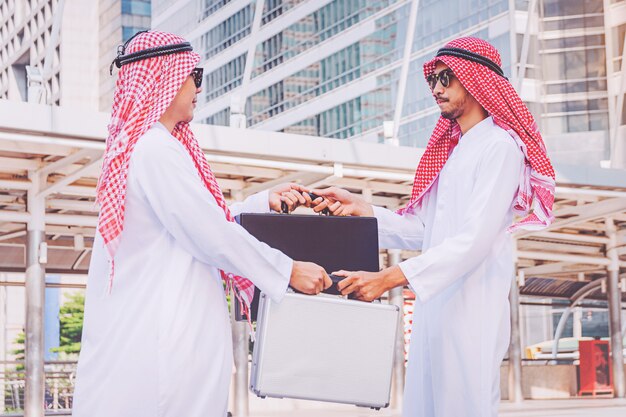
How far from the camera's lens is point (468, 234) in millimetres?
3326

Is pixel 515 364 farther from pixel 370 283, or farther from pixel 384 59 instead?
pixel 384 59

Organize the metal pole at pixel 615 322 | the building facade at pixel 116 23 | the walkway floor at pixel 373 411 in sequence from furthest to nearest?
the building facade at pixel 116 23 < the metal pole at pixel 615 322 < the walkway floor at pixel 373 411

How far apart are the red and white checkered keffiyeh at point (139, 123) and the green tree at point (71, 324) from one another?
178ft

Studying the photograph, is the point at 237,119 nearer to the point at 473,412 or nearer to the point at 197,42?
the point at 473,412

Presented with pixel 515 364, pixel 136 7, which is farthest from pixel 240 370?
pixel 136 7

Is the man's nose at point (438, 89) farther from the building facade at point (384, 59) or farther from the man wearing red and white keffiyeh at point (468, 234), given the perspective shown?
the building facade at point (384, 59)

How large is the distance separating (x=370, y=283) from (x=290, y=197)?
2.29 feet

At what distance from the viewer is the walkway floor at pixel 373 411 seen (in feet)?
48.1

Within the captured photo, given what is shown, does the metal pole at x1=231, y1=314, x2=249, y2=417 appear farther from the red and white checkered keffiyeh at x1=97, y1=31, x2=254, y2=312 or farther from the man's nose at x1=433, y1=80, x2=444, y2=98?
the red and white checkered keffiyeh at x1=97, y1=31, x2=254, y2=312

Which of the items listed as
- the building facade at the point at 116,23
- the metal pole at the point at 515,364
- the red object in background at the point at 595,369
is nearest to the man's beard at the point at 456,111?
the metal pole at the point at 515,364

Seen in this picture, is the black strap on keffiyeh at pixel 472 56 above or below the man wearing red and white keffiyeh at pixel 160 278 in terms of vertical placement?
above

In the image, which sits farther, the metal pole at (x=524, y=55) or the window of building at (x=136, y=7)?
the window of building at (x=136, y=7)

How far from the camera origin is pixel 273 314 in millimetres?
3078

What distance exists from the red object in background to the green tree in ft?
125
